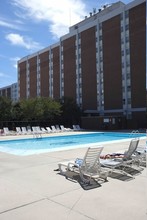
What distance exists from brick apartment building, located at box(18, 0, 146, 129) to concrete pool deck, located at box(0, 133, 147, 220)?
31076 mm

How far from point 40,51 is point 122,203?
2730 inches

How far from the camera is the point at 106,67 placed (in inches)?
2058

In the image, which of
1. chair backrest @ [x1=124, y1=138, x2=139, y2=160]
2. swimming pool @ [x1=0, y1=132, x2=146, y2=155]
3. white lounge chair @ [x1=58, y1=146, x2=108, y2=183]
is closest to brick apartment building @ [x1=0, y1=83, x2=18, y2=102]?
swimming pool @ [x1=0, y1=132, x2=146, y2=155]

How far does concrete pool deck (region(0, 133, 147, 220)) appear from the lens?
447cm

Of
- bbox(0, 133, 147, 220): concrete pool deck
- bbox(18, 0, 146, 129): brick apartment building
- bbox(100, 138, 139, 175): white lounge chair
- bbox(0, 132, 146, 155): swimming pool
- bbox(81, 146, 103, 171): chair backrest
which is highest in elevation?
bbox(18, 0, 146, 129): brick apartment building

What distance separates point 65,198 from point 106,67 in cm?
4838

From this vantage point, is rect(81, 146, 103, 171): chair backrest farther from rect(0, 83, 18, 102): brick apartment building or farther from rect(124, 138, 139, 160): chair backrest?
rect(0, 83, 18, 102): brick apartment building

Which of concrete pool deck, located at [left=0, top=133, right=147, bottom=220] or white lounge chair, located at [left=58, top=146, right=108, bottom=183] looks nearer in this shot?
concrete pool deck, located at [left=0, top=133, right=147, bottom=220]

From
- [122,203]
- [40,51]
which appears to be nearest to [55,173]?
[122,203]

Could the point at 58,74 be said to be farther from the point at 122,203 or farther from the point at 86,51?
the point at 122,203

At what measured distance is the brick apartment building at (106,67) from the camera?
152ft

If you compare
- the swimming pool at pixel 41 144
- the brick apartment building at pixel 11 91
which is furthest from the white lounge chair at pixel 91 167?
the brick apartment building at pixel 11 91

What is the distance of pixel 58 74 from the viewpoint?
64.2m

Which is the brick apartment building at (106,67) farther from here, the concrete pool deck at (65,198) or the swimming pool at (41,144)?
the concrete pool deck at (65,198)
